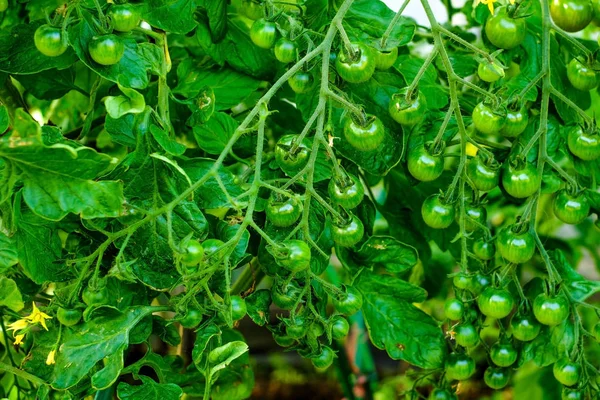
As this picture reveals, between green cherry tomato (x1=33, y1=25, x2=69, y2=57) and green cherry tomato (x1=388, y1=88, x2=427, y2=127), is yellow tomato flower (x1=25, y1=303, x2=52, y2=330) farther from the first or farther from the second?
green cherry tomato (x1=388, y1=88, x2=427, y2=127)

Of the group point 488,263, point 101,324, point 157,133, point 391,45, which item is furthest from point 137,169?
point 488,263

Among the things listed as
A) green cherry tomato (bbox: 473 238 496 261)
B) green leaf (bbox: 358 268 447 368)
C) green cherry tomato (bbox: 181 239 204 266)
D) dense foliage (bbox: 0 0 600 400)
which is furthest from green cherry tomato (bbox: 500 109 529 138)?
green cherry tomato (bbox: 181 239 204 266)

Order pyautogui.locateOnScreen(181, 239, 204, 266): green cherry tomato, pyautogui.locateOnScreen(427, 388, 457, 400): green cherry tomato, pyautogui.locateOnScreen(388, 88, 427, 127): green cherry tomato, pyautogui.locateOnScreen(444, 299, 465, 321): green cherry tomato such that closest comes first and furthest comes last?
pyautogui.locateOnScreen(181, 239, 204, 266): green cherry tomato < pyautogui.locateOnScreen(388, 88, 427, 127): green cherry tomato < pyautogui.locateOnScreen(444, 299, 465, 321): green cherry tomato < pyautogui.locateOnScreen(427, 388, 457, 400): green cherry tomato

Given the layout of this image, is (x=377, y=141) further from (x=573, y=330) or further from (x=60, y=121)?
(x=60, y=121)

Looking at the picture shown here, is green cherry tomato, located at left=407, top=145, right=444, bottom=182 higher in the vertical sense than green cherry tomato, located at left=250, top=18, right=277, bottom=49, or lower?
lower

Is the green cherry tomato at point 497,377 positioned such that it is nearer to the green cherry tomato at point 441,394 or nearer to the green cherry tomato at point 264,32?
the green cherry tomato at point 441,394

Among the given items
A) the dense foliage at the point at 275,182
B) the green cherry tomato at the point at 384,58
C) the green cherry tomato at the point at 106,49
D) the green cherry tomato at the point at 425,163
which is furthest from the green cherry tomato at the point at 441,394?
the green cherry tomato at the point at 106,49

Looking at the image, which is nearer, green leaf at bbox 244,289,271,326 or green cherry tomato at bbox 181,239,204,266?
green cherry tomato at bbox 181,239,204,266
